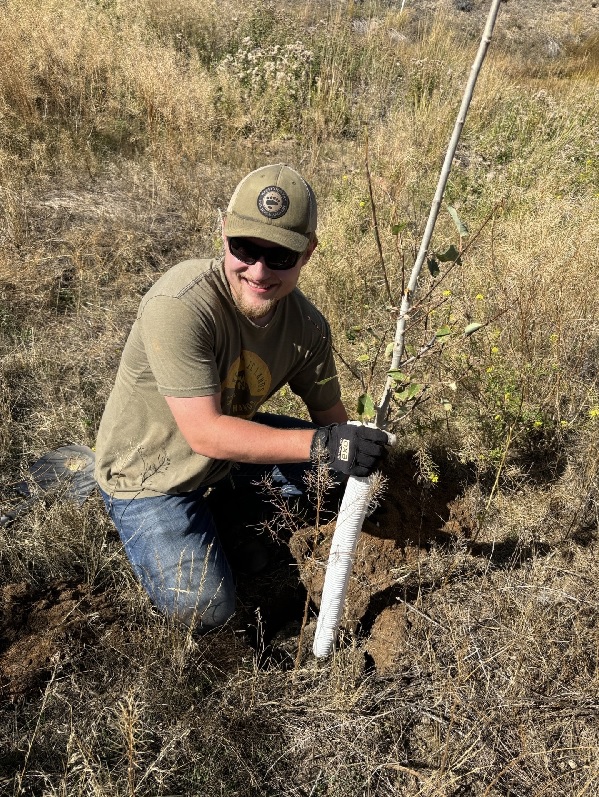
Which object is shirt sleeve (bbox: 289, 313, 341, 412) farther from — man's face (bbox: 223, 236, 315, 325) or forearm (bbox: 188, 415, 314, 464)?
forearm (bbox: 188, 415, 314, 464)

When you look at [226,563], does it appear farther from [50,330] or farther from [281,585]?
[50,330]

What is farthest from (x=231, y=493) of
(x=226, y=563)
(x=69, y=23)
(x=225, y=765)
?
(x=69, y=23)

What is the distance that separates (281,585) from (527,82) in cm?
762

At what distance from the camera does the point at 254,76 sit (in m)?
6.12

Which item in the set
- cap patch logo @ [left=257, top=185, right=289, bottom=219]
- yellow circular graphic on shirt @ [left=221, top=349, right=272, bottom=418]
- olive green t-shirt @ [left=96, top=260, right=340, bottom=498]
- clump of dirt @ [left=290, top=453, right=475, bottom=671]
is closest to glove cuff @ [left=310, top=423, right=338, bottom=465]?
olive green t-shirt @ [left=96, top=260, right=340, bottom=498]

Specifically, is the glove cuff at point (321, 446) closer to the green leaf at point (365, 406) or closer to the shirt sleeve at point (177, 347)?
the green leaf at point (365, 406)

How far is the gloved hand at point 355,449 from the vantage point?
1.58 meters

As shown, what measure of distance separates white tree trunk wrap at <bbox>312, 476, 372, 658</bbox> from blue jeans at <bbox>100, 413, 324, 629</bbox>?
0.37m

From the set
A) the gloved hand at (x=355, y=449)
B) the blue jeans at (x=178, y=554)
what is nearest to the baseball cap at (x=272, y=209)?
the gloved hand at (x=355, y=449)

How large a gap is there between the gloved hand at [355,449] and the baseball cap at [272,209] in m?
0.56

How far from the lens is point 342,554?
1736mm

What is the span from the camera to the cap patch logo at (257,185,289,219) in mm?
1689

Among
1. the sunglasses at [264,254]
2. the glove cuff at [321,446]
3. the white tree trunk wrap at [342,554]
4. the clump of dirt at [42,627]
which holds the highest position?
the sunglasses at [264,254]

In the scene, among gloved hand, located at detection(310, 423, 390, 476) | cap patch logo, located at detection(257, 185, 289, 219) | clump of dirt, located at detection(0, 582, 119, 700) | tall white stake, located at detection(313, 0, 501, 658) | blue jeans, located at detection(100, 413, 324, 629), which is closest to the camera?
tall white stake, located at detection(313, 0, 501, 658)
